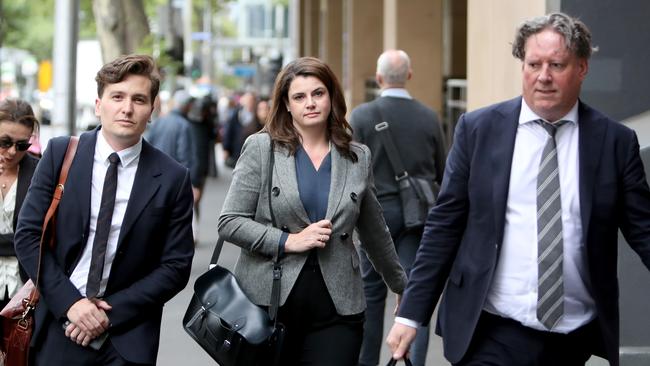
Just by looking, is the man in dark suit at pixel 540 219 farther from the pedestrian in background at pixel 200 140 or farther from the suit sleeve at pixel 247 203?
the pedestrian in background at pixel 200 140

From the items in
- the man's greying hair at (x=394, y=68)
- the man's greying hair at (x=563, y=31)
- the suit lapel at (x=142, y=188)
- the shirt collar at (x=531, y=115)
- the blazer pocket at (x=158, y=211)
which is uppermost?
the man's greying hair at (x=563, y=31)

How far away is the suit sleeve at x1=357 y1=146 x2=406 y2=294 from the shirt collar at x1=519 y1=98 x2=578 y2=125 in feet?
3.89

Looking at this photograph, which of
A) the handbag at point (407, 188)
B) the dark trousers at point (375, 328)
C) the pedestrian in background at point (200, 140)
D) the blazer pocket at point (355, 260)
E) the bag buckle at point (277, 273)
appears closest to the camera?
the bag buckle at point (277, 273)

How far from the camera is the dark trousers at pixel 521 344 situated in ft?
14.7

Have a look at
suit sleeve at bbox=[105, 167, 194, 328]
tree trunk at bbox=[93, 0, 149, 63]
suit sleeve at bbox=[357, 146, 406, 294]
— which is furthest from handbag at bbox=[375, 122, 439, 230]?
tree trunk at bbox=[93, 0, 149, 63]

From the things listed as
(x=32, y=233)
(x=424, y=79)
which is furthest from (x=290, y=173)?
(x=424, y=79)

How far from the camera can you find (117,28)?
20672 millimetres

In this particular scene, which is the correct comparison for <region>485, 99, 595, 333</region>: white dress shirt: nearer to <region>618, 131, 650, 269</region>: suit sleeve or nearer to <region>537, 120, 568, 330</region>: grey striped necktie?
<region>537, 120, 568, 330</region>: grey striped necktie

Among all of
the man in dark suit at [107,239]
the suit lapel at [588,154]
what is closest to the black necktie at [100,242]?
the man in dark suit at [107,239]

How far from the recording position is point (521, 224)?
4.46m

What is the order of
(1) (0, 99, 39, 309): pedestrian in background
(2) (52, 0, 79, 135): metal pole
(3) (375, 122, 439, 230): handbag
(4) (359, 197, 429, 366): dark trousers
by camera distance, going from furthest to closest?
(2) (52, 0, 79, 135): metal pole
(3) (375, 122, 439, 230): handbag
(4) (359, 197, 429, 366): dark trousers
(1) (0, 99, 39, 309): pedestrian in background

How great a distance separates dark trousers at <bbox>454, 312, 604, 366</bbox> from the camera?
14.7ft

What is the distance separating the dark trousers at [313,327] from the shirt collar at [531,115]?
3.99 feet

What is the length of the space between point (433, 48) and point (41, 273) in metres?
12.4
